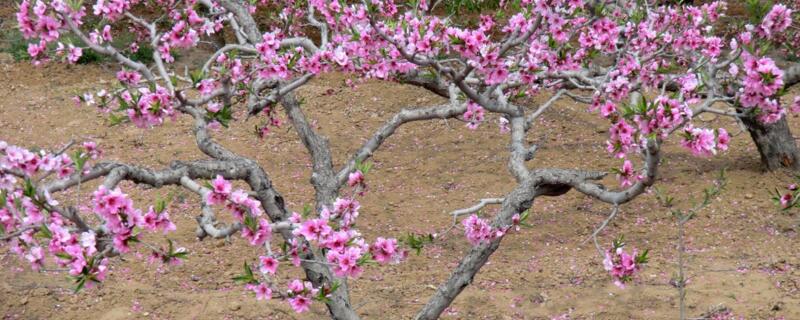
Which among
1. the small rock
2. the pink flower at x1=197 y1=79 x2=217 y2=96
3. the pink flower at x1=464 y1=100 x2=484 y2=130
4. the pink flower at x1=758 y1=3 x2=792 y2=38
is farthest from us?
the small rock

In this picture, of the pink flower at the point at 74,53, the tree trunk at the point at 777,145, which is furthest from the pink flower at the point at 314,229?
the tree trunk at the point at 777,145

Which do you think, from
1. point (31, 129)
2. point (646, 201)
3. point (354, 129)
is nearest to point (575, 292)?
point (646, 201)

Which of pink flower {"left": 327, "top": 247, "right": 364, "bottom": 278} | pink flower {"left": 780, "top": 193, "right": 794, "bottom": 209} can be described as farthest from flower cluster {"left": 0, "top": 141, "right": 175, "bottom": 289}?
pink flower {"left": 780, "top": 193, "right": 794, "bottom": 209}

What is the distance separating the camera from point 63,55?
478 cm

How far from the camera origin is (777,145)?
679 cm

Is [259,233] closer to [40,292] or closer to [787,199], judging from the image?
[787,199]

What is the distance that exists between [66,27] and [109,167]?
33.5 inches

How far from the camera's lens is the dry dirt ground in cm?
528

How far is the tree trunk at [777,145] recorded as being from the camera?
6.73 m

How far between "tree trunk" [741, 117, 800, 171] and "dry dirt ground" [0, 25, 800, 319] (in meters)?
0.14

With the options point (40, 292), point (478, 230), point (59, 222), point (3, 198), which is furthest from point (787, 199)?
point (40, 292)

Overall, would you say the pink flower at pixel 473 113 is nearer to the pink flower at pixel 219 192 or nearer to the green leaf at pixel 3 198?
the pink flower at pixel 219 192

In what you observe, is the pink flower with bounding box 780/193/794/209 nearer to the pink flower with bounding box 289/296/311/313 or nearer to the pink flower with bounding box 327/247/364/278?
the pink flower with bounding box 327/247/364/278

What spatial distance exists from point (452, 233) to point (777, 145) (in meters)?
2.77
